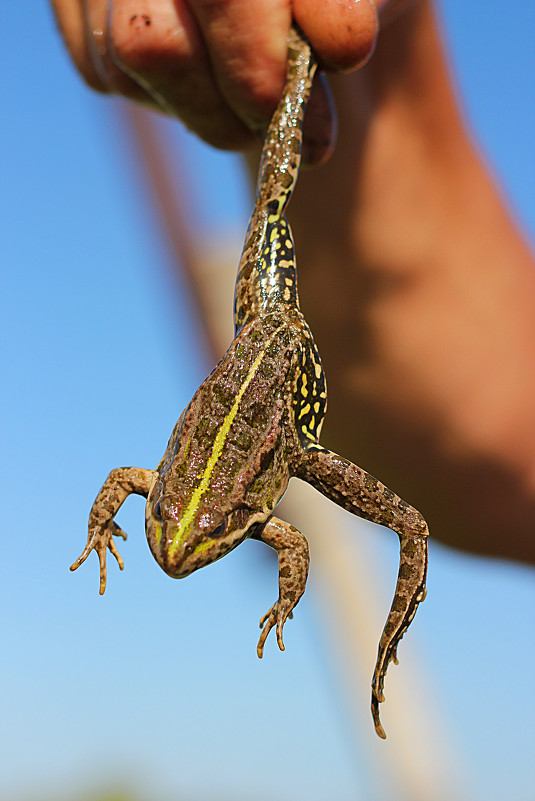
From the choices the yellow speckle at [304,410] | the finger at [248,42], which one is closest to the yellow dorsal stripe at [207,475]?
the yellow speckle at [304,410]

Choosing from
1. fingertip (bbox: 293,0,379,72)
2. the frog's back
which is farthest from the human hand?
the frog's back

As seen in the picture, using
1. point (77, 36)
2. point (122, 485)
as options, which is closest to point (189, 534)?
point (122, 485)

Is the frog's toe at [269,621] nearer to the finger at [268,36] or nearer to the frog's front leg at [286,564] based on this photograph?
the frog's front leg at [286,564]

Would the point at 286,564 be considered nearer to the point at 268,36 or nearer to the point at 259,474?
the point at 259,474

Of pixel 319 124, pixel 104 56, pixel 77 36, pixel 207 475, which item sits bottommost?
pixel 207 475

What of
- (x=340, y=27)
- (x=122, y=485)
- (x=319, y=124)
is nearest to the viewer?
(x=122, y=485)
